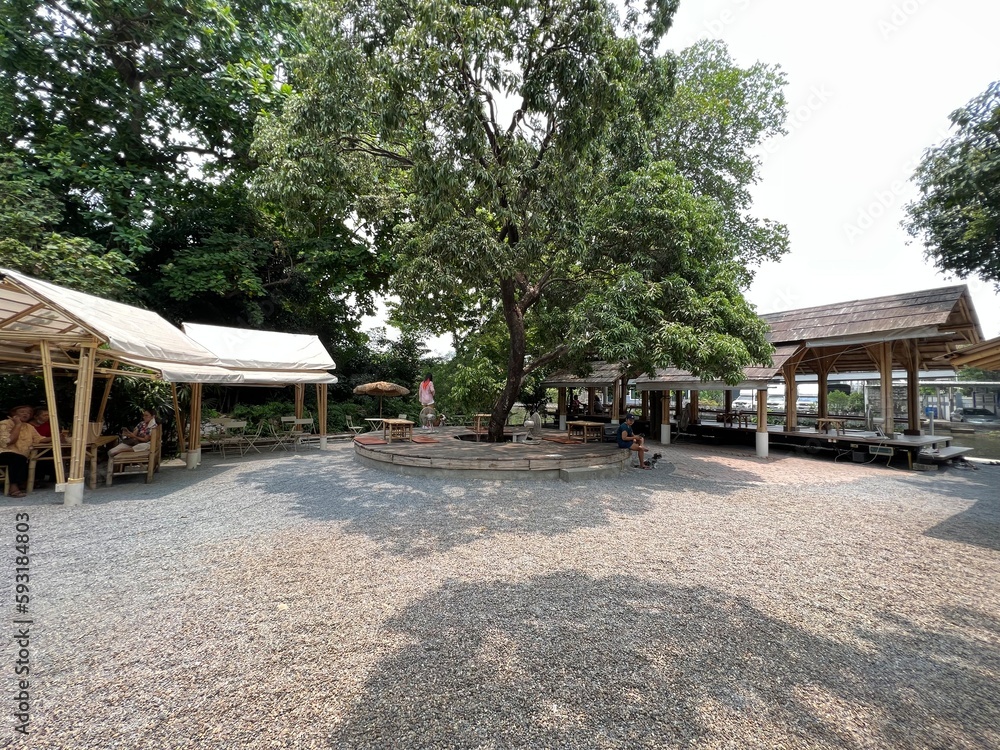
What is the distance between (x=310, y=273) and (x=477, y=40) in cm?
1346

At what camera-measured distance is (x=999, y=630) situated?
340 cm

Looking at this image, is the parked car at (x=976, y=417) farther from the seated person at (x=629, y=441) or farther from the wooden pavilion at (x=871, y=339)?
the seated person at (x=629, y=441)

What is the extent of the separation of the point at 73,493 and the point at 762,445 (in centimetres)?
1572

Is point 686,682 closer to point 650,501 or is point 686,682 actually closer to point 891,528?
point 650,501

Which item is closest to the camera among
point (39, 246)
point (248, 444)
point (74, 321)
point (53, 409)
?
point (74, 321)

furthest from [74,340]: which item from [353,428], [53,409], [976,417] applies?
[976,417]

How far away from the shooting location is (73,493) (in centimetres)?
631

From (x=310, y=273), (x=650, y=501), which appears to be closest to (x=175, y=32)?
(x=310, y=273)

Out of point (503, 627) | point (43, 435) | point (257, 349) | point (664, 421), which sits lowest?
point (503, 627)

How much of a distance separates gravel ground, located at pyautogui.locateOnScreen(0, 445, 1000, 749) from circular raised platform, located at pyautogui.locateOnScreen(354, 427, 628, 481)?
1916 millimetres

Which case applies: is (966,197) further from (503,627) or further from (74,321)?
(74,321)

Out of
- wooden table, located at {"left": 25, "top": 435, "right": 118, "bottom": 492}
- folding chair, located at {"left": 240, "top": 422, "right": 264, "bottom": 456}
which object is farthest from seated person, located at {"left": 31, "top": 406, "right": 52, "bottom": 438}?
folding chair, located at {"left": 240, "top": 422, "right": 264, "bottom": 456}

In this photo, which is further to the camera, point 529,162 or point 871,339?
point 871,339

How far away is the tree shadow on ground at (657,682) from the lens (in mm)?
2260
